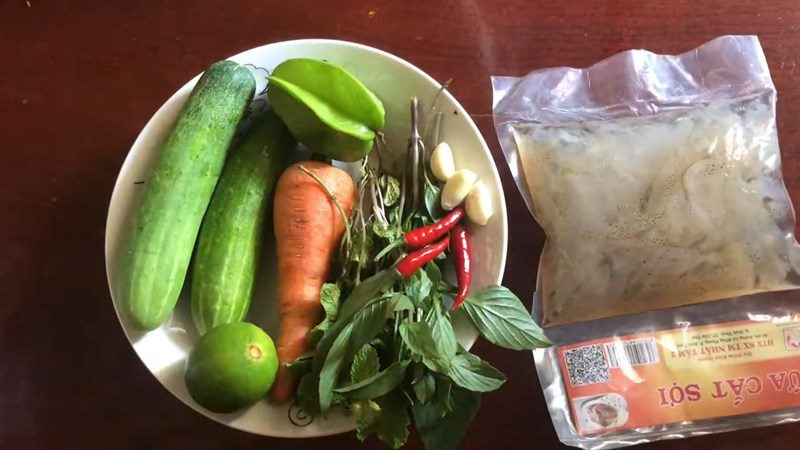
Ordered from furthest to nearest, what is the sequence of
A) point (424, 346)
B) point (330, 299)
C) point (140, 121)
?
point (140, 121) → point (330, 299) → point (424, 346)

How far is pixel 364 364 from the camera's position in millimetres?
718

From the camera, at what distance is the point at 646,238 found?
33.6 inches

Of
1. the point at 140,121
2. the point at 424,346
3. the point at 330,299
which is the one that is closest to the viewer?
the point at 424,346

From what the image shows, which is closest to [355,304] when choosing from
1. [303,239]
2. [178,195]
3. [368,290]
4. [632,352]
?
[368,290]

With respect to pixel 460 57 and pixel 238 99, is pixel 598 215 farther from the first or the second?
pixel 238 99

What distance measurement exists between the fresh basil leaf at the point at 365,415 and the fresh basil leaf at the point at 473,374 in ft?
0.29

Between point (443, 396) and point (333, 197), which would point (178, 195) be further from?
point (443, 396)

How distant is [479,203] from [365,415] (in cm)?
27

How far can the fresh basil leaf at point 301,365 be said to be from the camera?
76 centimetres

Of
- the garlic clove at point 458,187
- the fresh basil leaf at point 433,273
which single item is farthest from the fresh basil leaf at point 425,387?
the garlic clove at point 458,187

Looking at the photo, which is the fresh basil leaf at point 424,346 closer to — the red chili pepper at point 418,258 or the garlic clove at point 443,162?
the red chili pepper at point 418,258

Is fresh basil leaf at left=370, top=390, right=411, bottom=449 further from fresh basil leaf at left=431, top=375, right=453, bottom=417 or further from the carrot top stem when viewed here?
the carrot top stem

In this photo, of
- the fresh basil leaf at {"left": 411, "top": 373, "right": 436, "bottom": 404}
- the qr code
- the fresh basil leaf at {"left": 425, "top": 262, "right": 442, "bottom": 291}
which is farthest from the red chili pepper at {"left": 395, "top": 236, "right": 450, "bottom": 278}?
the qr code

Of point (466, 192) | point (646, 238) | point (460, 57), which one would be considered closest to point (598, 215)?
point (646, 238)
